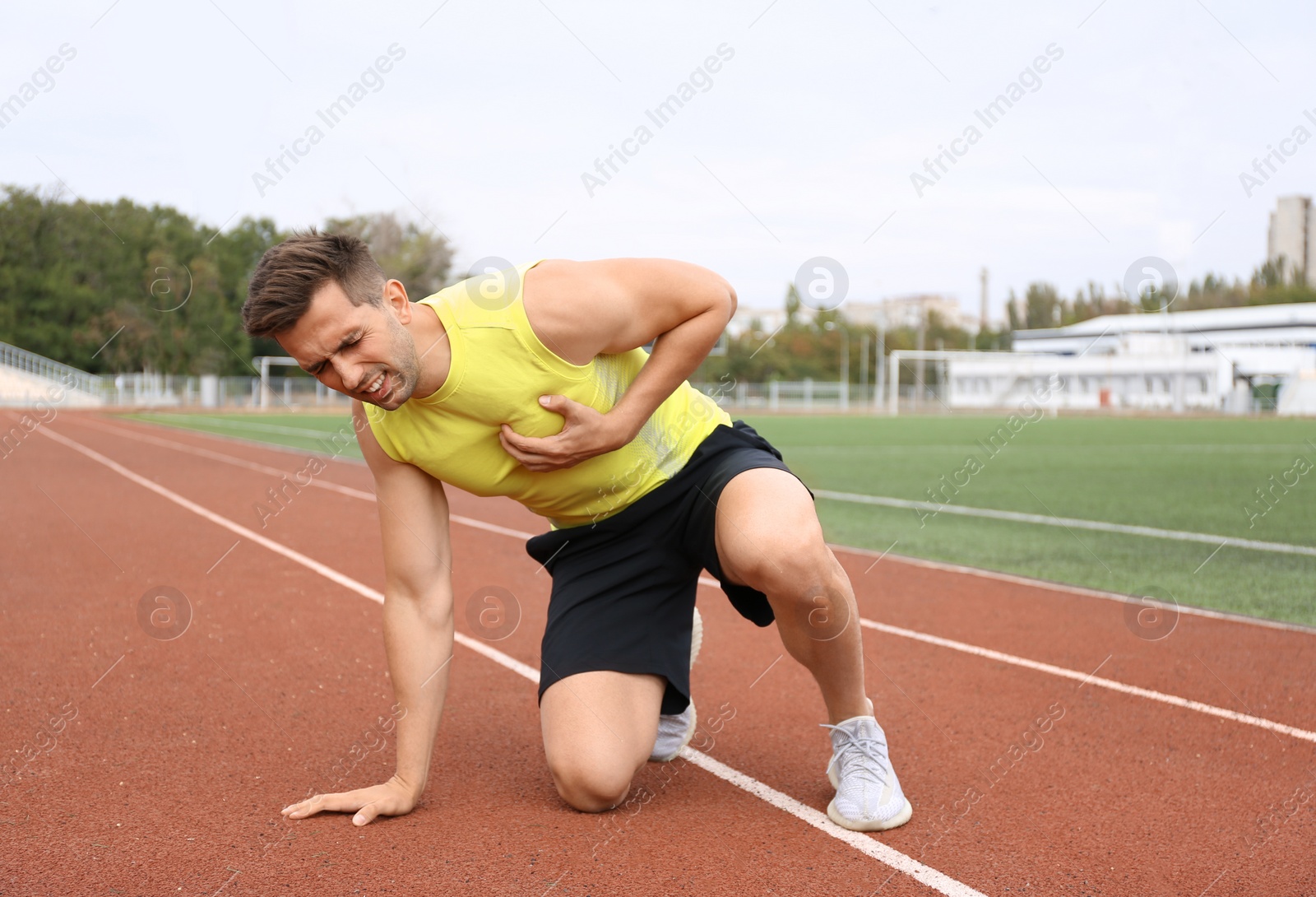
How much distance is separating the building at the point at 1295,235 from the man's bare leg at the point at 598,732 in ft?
372

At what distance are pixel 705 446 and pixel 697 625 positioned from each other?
0.70m

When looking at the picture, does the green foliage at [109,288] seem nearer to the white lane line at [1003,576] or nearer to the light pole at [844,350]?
the light pole at [844,350]

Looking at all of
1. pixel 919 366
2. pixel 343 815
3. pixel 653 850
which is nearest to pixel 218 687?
pixel 343 815

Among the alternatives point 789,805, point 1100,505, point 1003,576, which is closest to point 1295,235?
point 1100,505

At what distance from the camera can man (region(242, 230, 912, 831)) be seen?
2.65m

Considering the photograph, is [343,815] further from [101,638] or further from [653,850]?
[101,638]

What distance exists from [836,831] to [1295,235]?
11665cm

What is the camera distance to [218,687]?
445cm

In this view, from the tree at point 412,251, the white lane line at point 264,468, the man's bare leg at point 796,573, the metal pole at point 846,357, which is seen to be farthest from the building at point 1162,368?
the man's bare leg at point 796,573

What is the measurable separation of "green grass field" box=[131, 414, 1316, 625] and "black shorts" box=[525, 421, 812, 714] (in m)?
4.21

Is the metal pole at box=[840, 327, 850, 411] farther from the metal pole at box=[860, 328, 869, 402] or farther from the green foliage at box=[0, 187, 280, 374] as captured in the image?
the green foliage at box=[0, 187, 280, 374]

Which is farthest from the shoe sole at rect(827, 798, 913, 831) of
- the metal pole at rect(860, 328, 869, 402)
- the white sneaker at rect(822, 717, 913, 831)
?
the metal pole at rect(860, 328, 869, 402)

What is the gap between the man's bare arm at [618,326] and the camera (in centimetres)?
283

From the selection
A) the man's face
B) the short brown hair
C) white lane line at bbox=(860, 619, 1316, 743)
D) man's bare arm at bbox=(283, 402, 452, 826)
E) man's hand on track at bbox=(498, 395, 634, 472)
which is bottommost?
white lane line at bbox=(860, 619, 1316, 743)
